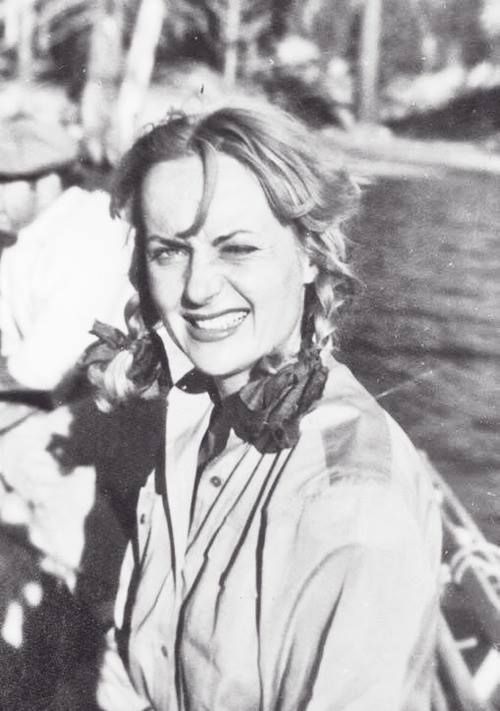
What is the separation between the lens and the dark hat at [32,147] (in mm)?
2420

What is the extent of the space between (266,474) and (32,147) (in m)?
1.81

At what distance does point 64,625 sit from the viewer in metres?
1.66

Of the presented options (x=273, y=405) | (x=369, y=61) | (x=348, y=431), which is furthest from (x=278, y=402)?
(x=369, y=61)

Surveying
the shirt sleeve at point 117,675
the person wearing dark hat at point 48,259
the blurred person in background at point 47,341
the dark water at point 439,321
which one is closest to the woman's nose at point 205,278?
the blurred person in background at point 47,341

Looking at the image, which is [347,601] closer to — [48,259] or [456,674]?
[456,674]

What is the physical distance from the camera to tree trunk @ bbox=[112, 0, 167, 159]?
206 centimetres

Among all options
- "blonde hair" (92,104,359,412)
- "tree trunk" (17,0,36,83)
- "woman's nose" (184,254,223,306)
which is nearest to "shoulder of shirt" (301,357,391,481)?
"blonde hair" (92,104,359,412)

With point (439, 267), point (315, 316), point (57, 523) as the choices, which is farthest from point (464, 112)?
point (57, 523)

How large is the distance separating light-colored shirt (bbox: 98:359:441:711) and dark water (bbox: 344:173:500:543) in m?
0.43

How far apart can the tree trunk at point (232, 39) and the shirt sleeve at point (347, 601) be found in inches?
52.4

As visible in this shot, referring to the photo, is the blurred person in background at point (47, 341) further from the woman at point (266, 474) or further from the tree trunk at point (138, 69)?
the woman at point (266, 474)

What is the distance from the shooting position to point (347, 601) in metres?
0.88

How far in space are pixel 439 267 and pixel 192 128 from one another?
0.64 metres

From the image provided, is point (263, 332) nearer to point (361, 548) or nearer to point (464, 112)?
point (361, 548)
